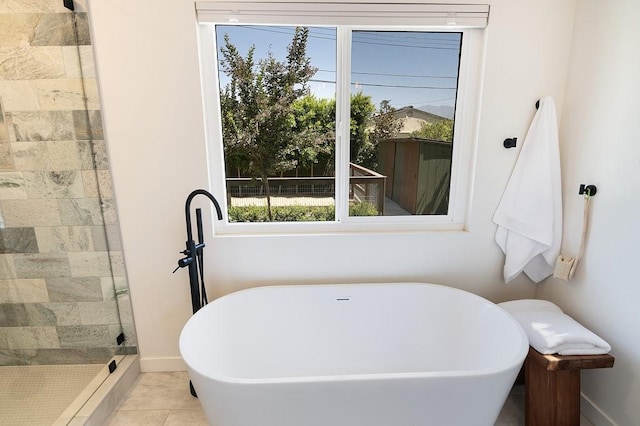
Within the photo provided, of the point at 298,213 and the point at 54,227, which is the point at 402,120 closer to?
the point at 298,213

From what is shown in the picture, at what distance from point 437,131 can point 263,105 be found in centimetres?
110

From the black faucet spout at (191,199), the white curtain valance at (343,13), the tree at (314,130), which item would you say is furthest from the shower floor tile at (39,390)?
the white curtain valance at (343,13)

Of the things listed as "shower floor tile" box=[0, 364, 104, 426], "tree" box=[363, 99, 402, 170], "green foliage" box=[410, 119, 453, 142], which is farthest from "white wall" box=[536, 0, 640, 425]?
"shower floor tile" box=[0, 364, 104, 426]

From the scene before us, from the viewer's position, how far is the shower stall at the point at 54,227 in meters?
1.67

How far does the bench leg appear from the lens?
1473 mm

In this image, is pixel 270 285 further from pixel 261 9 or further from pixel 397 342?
pixel 261 9

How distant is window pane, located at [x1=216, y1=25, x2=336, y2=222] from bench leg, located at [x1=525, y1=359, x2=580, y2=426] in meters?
1.37

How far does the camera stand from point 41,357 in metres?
1.98

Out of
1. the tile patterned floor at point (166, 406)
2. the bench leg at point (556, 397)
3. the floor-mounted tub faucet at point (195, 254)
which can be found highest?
the floor-mounted tub faucet at point (195, 254)

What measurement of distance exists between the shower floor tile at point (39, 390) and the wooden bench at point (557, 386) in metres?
2.36

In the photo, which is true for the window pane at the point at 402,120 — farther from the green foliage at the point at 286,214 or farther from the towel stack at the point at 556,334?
the towel stack at the point at 556,334

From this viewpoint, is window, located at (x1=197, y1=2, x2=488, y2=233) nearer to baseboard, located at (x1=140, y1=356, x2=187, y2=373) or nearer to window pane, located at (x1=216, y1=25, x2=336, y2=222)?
window pane, located at (x1=216, y1=25, x2=336, y2=222)

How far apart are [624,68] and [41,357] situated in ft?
11.7

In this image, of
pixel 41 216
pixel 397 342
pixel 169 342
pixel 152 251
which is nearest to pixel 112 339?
pixel 169 342
